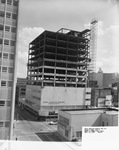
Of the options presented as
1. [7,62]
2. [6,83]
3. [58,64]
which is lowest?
[6,83]

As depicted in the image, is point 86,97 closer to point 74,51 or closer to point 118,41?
point 74,51

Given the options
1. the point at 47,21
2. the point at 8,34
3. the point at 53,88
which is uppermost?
the point at 47,21

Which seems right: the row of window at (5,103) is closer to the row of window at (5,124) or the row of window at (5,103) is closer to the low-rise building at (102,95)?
the row of window at (5,124)

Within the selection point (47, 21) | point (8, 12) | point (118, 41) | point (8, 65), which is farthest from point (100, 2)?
point (8, 65)

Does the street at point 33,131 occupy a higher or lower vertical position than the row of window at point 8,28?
lower

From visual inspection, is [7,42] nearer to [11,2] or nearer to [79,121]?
[11,2]

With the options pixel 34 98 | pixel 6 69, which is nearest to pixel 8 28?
pixel 6 69

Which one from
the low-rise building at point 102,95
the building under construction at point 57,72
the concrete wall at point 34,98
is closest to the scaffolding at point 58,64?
the building under construction at point 57,72
